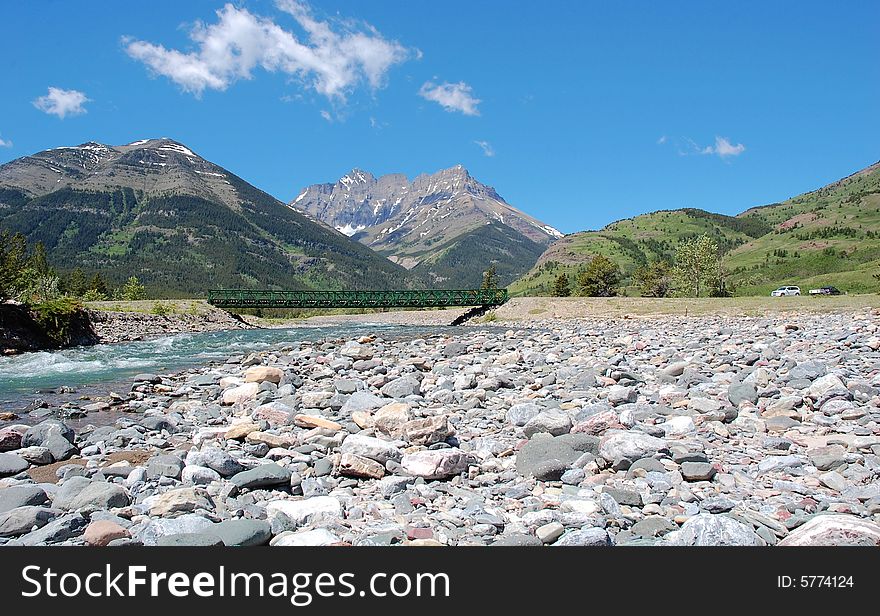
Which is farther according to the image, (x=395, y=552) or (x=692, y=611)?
(x=395, y=552)

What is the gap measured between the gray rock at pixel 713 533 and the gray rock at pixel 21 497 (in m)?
6.31

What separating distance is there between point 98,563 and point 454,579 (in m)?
2.79

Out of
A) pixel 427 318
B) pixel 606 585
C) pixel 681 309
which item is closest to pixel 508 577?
pixel 606 585

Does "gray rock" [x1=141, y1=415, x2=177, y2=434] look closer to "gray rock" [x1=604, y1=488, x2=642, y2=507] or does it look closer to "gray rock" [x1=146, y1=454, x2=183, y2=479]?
"gray rock" [x1=146, y1=454, x2=183, y2=479]

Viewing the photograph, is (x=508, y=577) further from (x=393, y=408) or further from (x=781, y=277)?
(x=781, y=277)

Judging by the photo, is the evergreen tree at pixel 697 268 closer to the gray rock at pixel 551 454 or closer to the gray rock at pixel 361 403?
the gray rock at pixel 361 403

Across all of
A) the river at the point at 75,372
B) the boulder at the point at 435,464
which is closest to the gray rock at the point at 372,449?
the boulder at the point at 435,464

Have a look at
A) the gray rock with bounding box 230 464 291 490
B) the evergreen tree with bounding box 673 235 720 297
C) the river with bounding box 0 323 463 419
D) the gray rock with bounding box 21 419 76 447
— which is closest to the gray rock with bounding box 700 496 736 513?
the gray rock with bounding box 230 464 291 490

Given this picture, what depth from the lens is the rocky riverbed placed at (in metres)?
4.51

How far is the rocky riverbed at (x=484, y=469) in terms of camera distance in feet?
14.8

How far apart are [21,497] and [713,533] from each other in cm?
676

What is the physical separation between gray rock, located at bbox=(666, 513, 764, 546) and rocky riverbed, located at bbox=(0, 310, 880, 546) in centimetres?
1

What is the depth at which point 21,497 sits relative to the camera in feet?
17.8

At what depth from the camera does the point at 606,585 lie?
3.65 meters
